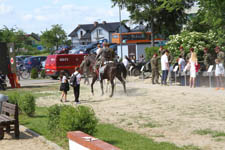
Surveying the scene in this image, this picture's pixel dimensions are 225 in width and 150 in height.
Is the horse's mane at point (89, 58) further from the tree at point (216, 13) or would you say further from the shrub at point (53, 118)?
the shrub at point (53, 118)

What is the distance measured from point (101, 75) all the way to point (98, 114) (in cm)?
641

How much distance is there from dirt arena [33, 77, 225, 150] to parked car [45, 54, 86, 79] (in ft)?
46.6

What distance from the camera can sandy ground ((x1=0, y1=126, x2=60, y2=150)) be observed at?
971 cm

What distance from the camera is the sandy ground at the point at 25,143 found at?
971 cm

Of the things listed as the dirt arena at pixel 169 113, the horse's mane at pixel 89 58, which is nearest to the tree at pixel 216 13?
the dirt arena at pixel 169 113

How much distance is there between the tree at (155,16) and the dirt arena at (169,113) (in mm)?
28335

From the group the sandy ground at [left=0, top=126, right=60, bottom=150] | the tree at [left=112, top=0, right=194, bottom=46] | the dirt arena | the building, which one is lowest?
the sandy ground at [left=0, top=126, right=60, bottom=150]

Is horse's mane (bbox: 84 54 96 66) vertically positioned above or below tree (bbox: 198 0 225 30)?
below

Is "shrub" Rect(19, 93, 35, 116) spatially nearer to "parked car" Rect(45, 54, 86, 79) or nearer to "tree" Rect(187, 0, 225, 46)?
"tree" Rect(187, 0, 225, 46)

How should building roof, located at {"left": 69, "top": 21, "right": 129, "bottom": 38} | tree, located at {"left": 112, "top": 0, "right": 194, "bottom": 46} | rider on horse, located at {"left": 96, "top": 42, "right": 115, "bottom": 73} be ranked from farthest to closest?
building roof, located at {"left": 69, "top": 21, "right": 129, "bottom": 38}, tree, located at {"left": 112, "top": 0, "right": 194, "bottom": 46}, rider on horse, located at {"left": 96, "top": 42, "right": 115, "bottom": 73}

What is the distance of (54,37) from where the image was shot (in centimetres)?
9238

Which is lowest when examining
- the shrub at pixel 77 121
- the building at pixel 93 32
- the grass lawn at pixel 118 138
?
the grass lawn at pixel 118 138

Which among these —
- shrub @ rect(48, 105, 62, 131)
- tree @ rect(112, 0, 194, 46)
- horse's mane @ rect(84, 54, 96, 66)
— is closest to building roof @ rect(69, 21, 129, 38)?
tree @ rect(112, 0, 194, 46)

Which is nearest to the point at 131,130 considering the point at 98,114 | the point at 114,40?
the point at 98,114
